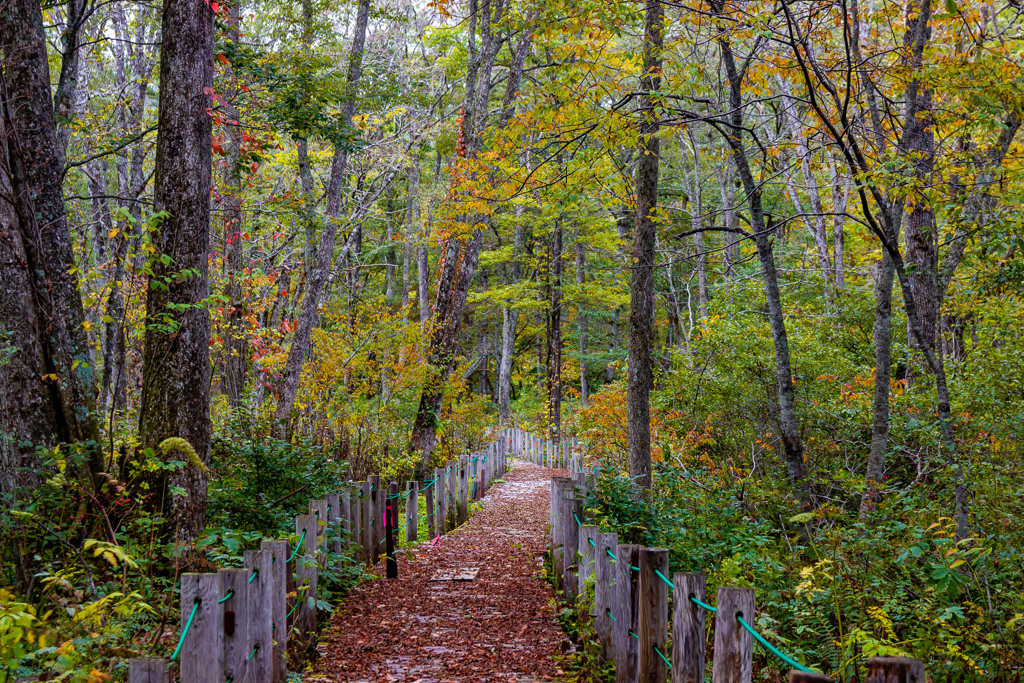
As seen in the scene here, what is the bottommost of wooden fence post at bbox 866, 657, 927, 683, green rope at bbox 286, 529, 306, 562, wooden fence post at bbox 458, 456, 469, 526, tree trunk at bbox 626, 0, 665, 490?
wooden fence post at bbox 458, 456, 469, 526

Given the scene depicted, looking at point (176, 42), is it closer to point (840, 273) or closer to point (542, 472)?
point (542, 472)

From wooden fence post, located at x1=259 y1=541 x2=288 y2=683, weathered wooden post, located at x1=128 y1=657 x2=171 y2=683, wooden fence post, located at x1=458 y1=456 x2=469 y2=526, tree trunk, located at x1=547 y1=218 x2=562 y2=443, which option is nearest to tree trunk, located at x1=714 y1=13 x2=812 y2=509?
wooden fence post, located at x1=458 y1=456 x2=469 y2=526

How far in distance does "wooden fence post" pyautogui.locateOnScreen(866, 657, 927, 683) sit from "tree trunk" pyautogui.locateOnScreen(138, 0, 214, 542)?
234 inches

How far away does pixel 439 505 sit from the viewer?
11320mm

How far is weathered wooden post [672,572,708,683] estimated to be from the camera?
12.5 ft

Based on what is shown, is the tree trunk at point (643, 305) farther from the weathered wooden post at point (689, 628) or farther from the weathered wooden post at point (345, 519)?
the weathered wooden post at point (689, 628)

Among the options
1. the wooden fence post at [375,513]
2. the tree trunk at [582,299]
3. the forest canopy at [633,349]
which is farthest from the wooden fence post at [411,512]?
the tree trunk at [582,299]

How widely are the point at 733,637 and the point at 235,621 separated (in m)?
2.75

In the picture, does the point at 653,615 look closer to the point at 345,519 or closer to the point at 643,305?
the point at 345,519

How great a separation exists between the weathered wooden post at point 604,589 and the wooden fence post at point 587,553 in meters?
0.23

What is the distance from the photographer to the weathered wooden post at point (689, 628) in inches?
150

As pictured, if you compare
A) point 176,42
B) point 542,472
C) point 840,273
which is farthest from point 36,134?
point 840,273

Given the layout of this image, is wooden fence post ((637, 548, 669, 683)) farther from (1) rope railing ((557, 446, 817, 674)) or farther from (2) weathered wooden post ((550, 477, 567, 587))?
(2) weathered wooden post ((550, 477, 567, 587))

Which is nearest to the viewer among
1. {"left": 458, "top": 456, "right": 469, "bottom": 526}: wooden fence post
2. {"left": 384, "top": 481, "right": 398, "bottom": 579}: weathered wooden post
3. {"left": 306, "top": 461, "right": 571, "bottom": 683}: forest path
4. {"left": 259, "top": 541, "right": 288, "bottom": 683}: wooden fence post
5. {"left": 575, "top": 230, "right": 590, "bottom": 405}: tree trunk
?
{"left": 259, "top": 541, "right": 288, "bottom": 683}: wooden fence post
